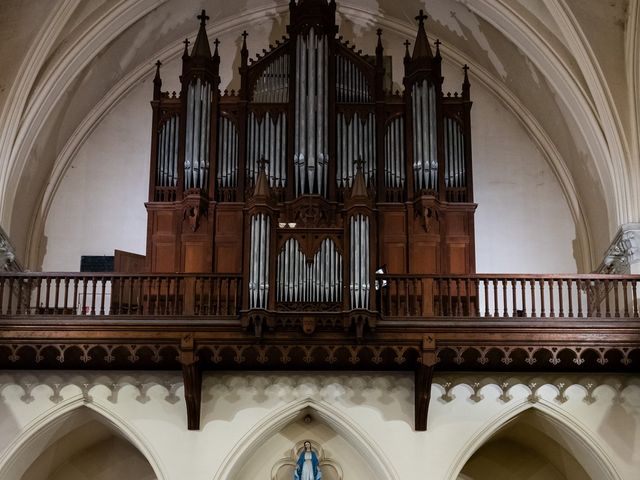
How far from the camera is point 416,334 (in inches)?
715

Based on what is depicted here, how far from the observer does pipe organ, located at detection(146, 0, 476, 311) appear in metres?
20.4

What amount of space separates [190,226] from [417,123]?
4.25 meters

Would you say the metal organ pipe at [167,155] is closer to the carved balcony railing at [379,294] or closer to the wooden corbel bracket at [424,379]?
the carved balcony railing at [379,294]

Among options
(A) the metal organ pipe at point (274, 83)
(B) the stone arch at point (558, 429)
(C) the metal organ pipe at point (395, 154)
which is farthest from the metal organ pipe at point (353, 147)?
(B) the stone arch at point (558, 429)

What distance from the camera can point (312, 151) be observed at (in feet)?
67.9

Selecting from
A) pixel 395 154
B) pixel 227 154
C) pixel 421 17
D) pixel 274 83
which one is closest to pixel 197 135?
pixel 227 154

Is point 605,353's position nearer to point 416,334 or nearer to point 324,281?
point 416,334

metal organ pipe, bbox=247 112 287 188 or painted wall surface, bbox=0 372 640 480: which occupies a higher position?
metal organ pipe, bbox=247 112 287 188

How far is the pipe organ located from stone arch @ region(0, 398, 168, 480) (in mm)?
2655

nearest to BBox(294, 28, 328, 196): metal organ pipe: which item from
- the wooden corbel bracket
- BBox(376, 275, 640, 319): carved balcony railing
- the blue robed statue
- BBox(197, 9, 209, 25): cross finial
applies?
BBox(197, 9, 209, 25): cross finial

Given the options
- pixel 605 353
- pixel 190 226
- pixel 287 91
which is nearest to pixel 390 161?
pixel 287 91

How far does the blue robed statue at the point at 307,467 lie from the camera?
1927 centimetres

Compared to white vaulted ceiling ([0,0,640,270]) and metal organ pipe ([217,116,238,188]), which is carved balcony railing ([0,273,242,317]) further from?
metal organ pipe ([217,116,238,188])

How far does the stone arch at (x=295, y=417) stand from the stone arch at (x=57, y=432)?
1081mm
